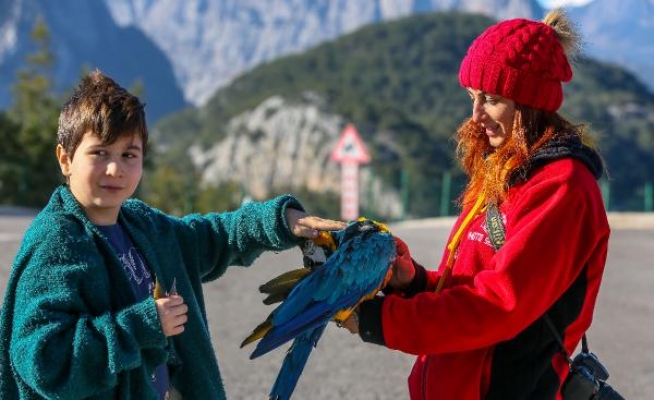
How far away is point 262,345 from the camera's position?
2.02 metres

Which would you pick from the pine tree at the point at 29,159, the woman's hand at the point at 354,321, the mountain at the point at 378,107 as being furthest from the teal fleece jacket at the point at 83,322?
the mountain at the point at 378,107

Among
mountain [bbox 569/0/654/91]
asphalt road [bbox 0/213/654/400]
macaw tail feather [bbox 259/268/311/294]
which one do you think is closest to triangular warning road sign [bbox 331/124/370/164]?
mountain [bbox 569/0/654/91]

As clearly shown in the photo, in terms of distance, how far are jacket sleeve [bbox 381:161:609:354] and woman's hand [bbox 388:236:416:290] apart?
207 mm

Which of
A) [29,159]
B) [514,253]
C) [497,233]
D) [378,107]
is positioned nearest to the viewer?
[514,253]

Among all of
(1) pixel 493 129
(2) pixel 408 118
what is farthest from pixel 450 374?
(2) pixel 408 118

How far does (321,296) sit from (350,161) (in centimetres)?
1398

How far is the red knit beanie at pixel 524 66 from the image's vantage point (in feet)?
7.00

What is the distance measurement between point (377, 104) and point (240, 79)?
21.9m

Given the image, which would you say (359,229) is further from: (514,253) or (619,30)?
(619,30)

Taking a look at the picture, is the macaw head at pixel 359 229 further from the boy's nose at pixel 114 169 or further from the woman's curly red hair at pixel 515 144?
the boy's nose at pixel 114 169

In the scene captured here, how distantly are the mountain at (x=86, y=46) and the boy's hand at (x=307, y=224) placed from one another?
138 metres

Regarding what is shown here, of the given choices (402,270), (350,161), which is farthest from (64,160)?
(350,161)

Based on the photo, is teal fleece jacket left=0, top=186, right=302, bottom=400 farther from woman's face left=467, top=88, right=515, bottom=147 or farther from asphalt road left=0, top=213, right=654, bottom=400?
asphalt road left=0, top=213, right=654, bottom=400

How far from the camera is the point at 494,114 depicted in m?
2.21
